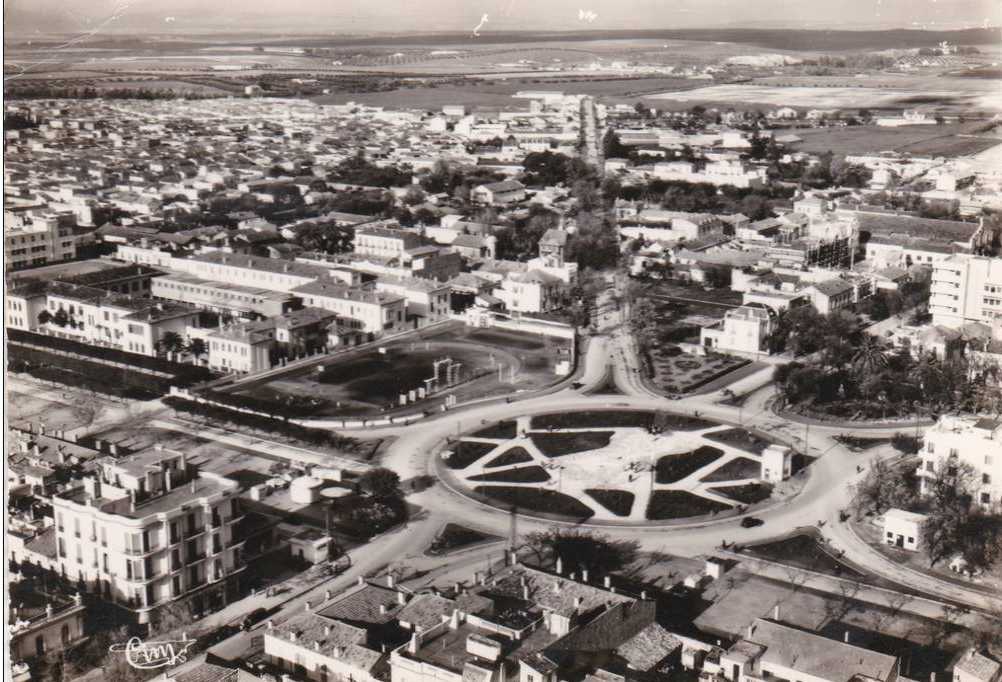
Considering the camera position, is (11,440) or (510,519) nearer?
(510,519)

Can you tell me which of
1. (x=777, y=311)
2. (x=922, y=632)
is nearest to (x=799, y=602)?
(x=922, y=632)

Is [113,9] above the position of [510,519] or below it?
above

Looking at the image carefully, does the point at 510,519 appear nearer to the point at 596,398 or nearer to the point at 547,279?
the point at 596,398

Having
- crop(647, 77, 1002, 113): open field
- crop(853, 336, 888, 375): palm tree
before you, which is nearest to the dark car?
crop(853, 336, 888, 375): palm tree

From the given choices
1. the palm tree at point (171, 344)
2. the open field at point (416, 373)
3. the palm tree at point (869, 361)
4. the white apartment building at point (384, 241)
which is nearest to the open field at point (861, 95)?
the palm tree at point (869, 361)

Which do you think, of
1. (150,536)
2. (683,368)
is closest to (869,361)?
(683,368)

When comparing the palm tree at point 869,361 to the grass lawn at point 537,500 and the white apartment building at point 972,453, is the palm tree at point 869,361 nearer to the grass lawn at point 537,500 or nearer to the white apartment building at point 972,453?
the white apartment building at point 972,453

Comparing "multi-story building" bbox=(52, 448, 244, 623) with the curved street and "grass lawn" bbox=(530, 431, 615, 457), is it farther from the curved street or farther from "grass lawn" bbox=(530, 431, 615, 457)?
"grass lawn" bbox=(530, 431, 615, 457)
